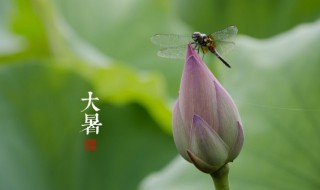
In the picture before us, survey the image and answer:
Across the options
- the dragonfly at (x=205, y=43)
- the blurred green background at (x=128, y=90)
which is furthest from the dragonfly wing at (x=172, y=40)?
the blurred green background at (x=128, y=90)

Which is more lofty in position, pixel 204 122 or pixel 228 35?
pixel 228 35

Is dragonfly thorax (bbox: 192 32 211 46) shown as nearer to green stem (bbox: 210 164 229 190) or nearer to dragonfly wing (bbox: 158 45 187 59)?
dragonfly wing (bbox: 158 45 187 59)

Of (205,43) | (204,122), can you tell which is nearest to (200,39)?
(205,43)

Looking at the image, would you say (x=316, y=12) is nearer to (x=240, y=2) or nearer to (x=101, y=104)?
(x=240, y=2)

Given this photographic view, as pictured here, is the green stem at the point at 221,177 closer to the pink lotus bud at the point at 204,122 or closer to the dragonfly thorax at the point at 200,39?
the pink lotus bud at the point at 204,122

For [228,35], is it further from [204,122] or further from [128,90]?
[128,90]

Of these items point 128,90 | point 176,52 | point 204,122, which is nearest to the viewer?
point 204,122

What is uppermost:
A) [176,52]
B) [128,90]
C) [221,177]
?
[128,90]

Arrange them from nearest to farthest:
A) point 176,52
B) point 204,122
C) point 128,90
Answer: point 204,122 → point 176,52 → point 128,90
